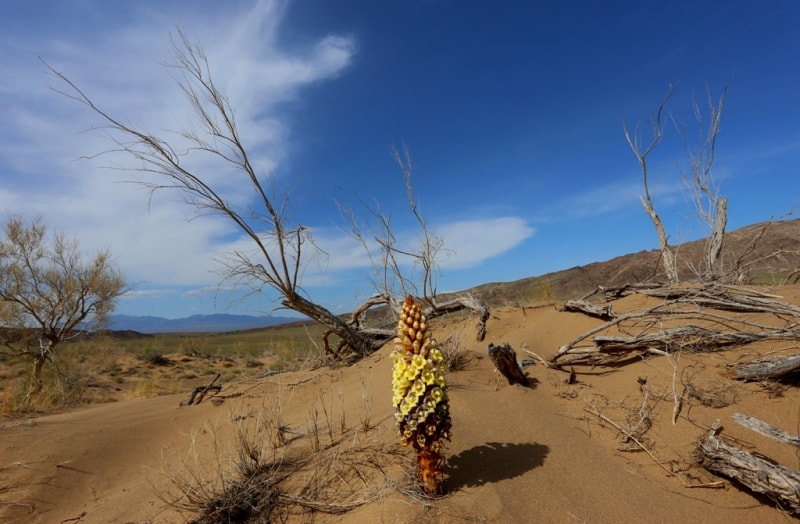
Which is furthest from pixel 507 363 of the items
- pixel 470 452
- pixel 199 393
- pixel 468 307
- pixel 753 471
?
pixel 199 393

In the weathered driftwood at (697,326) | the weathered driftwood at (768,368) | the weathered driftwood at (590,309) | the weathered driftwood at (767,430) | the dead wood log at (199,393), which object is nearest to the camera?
the weathered driftwood at (767,430)

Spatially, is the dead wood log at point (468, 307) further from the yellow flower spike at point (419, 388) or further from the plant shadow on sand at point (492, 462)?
the yellow flower spike at point (419, 388)

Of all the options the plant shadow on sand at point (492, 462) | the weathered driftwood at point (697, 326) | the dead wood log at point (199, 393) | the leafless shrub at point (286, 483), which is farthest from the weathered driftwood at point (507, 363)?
the dead wood log at point (199, 393)

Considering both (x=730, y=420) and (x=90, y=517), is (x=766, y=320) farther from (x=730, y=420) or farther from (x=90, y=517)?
(x=90, y=517)

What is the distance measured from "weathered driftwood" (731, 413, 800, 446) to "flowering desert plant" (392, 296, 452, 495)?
2518 millimetres

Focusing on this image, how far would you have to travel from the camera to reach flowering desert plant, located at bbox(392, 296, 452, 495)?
252 cm

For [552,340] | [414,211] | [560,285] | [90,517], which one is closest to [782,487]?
[552,340]

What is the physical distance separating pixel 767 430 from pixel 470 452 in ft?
7.37

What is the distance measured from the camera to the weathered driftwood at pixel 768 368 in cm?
363

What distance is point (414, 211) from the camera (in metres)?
8.15

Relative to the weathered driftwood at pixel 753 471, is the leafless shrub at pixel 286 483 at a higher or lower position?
higher

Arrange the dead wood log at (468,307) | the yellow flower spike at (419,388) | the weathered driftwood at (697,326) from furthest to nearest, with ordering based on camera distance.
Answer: the dead wood log at (468,307) → the weathered driftwood at (697,326) → the yellow flower spike at (419,388)

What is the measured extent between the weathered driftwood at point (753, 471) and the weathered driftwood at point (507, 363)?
170 centimetres

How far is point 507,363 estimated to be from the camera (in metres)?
4.42
